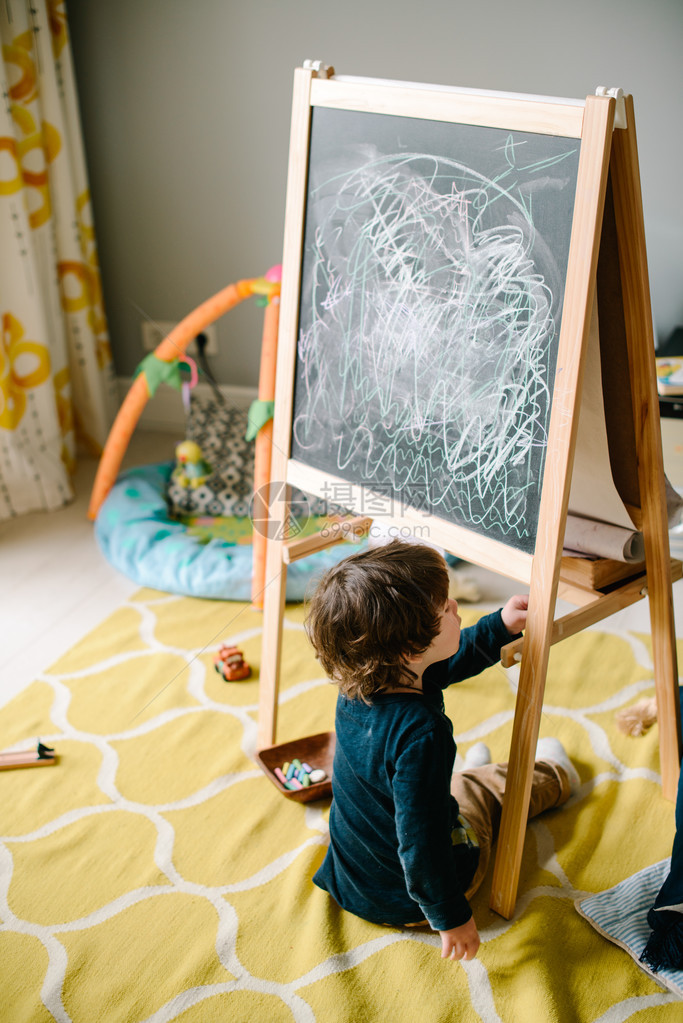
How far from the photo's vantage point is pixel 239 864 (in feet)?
4.40

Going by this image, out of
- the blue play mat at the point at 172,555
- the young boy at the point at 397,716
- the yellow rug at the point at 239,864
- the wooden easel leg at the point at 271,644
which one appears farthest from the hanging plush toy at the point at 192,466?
the young boy at the point at 397,716

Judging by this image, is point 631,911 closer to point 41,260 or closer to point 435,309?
point 435,309

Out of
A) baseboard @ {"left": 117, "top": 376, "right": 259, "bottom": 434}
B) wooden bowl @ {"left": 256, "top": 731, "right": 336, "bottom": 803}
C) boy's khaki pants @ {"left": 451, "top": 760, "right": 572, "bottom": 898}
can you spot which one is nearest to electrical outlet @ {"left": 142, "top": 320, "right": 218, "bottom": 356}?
baseboard @ {"left": 117, "top": 376, "right": 259, "bottom": 434}

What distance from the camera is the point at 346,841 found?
1182 mm

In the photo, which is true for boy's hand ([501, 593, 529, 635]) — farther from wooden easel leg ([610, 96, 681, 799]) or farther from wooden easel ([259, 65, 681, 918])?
wooden easel leg ([610, 96, 681, 799])

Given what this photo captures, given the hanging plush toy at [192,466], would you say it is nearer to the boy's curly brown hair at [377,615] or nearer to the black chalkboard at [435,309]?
the black chalkboard at [435,309]

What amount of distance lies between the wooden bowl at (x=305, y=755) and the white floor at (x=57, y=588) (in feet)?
1.96

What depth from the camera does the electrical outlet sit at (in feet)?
9.28

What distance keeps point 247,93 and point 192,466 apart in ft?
3.80

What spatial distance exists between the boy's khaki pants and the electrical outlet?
1874 millimetres

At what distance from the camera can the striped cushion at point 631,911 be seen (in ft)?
3.84

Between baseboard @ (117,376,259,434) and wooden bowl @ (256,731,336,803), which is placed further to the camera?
baseboard @ (117,376,259,434)

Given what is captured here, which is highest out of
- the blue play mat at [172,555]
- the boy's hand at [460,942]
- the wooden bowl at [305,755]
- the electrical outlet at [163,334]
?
the electrical outlet at [163,334]

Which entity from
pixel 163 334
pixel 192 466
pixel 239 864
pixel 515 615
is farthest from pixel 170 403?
pixel 515 615
